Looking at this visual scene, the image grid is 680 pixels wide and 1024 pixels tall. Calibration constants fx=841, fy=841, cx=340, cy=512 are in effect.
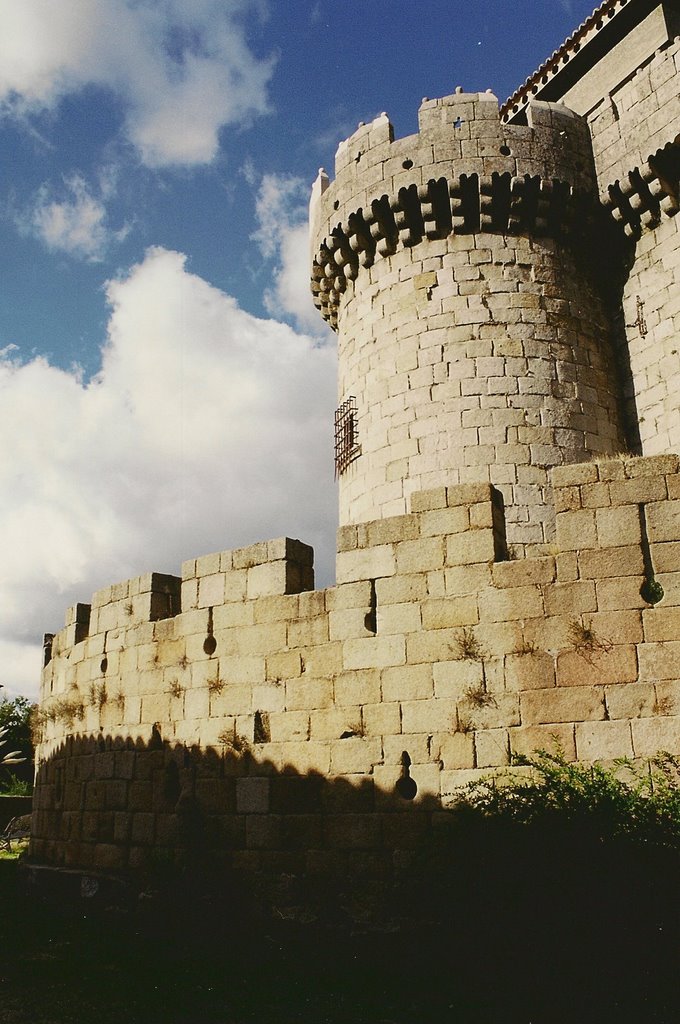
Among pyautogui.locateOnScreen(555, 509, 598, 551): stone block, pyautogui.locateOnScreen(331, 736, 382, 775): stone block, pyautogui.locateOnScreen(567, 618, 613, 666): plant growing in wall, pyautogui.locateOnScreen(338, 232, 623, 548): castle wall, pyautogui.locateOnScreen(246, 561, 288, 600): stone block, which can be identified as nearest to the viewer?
pyautogui.locateOnScreen(567, 618, 613, 666): plant growing in wall

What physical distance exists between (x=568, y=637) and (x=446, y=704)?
1.14m

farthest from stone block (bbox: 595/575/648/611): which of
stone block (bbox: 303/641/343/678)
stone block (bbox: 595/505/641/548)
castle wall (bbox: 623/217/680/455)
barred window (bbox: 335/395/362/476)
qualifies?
barred window (bbox: 335/395/362/476)

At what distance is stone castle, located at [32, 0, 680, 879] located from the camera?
261 inches

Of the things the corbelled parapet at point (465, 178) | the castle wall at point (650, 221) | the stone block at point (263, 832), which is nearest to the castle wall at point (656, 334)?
the castle wall at point (650, 221)

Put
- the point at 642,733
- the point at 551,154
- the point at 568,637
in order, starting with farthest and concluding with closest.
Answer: the point at 551,154 → the point at 568,637 → the point at 642,733

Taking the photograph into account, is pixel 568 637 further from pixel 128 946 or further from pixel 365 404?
pixel 365 404

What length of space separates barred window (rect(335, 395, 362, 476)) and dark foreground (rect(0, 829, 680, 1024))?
5.82 metres

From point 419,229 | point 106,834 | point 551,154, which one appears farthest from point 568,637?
point 551,154

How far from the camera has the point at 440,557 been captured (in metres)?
7.23

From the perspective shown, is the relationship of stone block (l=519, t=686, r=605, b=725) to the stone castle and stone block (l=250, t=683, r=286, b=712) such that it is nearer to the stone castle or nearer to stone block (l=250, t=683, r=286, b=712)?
the stone castle

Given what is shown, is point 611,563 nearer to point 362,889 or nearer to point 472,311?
point 362,889

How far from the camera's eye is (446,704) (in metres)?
6.88

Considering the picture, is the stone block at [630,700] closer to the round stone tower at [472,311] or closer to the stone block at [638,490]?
the stone block at [638,490]


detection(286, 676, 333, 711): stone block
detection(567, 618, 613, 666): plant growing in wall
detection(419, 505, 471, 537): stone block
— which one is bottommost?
detection(286, 676, 333, 711): stone block
